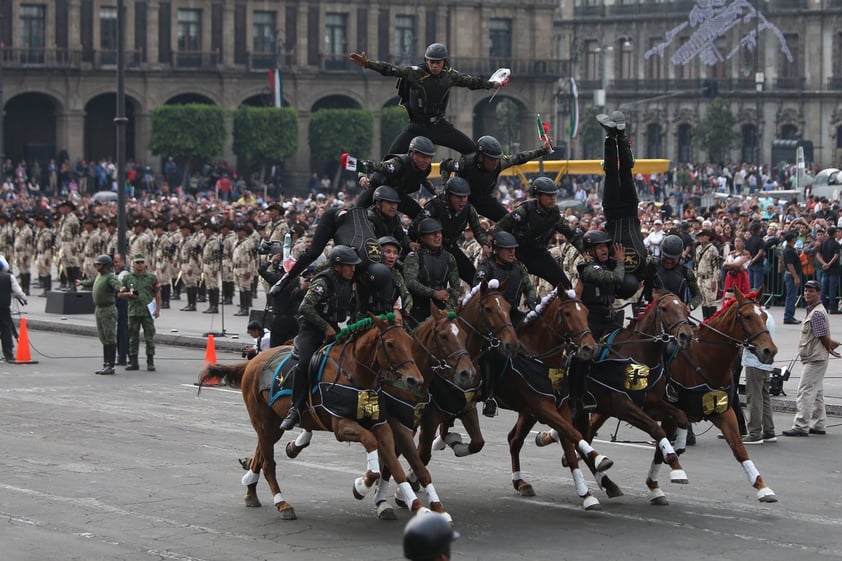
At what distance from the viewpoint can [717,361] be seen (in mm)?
14391

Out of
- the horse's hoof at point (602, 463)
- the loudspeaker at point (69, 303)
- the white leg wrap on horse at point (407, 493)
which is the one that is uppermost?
the loudspeaker at point (69, 303)

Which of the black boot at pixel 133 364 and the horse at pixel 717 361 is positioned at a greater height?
the horse at pixel 717 361

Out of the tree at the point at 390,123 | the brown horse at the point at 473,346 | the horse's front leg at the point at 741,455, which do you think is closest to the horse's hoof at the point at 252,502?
the brown horse at the point at 473,346

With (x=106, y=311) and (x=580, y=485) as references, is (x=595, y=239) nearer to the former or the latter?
Answer: (x=580, y=485)

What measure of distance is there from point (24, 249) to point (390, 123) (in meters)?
38.1

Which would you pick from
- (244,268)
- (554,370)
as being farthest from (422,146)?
(244,268)

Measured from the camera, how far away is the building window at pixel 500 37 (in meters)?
79.3

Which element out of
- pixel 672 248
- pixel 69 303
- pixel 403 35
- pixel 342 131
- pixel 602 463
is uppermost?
pixel 403 35

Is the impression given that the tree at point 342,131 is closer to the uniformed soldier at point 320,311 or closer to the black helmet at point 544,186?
the black helmet at point 544,186

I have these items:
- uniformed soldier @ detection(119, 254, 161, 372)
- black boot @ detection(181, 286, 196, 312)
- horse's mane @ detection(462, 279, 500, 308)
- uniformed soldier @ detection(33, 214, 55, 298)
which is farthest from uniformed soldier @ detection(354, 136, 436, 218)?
uniformed soldier @ detection(33, 214, 55, 298)

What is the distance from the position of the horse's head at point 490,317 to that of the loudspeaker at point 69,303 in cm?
2113

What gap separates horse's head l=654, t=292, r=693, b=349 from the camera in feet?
46.6

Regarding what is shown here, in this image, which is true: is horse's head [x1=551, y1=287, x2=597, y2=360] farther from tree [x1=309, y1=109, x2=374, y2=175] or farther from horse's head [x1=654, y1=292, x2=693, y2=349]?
tree [x1=309, y1=109, x2=374, y2=175]

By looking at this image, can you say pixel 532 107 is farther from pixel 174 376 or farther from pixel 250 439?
pixel 250 439
